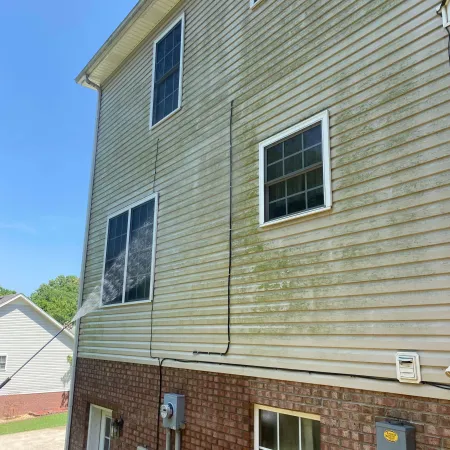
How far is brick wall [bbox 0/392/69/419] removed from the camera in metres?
23.4

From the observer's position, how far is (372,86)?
14.1 ft

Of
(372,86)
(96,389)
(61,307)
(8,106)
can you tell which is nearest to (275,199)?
(372,86)

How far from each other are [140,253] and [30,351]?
21.5m

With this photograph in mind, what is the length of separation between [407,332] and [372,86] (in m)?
2.43

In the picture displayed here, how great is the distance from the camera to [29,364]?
25.6 metres

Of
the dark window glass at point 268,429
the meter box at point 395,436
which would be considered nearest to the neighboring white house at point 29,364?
the dark window glass at point 268,429

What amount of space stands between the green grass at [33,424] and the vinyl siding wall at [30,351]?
2.23 meters

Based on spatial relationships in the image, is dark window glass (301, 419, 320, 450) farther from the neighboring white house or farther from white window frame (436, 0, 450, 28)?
the neighboring white house

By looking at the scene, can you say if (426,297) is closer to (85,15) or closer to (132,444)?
(132,444)

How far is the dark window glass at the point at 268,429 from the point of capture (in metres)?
4.64

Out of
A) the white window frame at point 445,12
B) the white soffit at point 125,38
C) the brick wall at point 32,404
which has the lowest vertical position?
the brick wall at point 32,404

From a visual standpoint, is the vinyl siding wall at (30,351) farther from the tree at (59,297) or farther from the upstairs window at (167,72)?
the tree at (59,297)

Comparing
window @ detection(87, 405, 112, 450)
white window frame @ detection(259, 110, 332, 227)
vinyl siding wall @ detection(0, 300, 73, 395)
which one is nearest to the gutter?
window @ detection(87, 405, 112, 450)

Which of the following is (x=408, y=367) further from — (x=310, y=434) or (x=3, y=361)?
(x=3, y=361)
